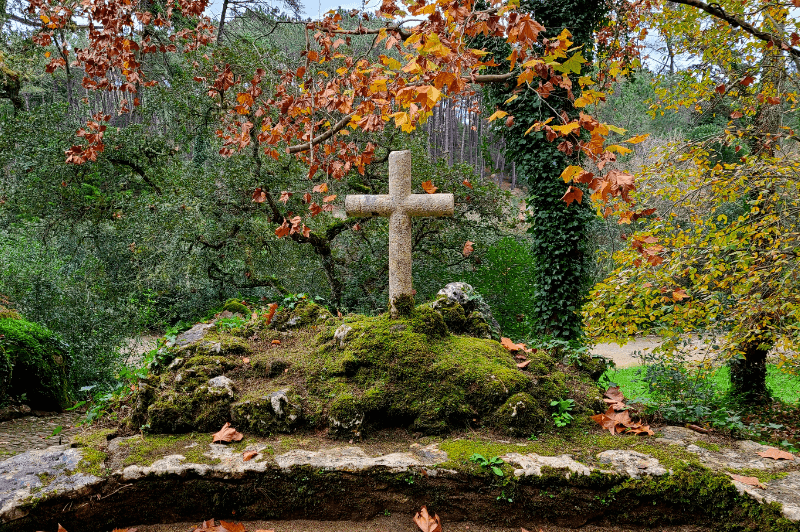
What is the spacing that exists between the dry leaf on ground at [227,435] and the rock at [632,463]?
2415 mm

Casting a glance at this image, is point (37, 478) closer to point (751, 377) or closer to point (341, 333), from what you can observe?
point (341, 333)

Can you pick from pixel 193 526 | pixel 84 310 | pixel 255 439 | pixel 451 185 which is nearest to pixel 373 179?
pixel 451 185

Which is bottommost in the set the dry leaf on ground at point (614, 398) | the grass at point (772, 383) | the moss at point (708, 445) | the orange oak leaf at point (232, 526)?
the grass at point (772, 383)

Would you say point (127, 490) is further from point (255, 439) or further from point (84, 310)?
point (84, 310)

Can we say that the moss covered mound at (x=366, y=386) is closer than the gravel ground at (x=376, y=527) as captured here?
No

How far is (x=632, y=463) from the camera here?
288cm

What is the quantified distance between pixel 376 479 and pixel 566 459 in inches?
47.0

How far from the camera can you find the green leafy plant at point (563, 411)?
11.2ft

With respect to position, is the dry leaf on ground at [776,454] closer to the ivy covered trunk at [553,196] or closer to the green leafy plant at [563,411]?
the green leafy plant at [563,411]

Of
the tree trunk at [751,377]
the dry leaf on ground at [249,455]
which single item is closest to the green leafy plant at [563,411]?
the dry leaf on ground at [249,455]

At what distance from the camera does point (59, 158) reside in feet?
31.6

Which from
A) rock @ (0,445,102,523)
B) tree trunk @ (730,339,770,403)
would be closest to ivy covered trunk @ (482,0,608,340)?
tree trunk @ (730,339,770,403)

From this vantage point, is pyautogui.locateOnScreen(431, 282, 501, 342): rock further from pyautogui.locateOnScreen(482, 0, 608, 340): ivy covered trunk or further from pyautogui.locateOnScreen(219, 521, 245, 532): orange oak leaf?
pyautogui.locateOnScreen(482, 0, 608, 340): ivy covered trunk

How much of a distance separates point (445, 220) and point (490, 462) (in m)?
7.26
